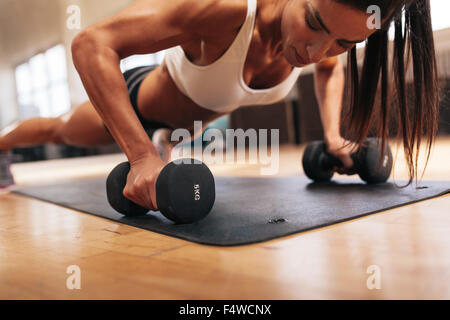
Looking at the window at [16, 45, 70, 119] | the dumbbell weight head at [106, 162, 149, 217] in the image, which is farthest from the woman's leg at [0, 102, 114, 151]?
the window at [16, 45, 70, 119]

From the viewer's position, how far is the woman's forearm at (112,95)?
0.85 m

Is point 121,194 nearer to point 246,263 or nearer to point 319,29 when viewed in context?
point 246,263

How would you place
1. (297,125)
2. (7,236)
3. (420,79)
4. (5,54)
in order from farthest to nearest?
(5,54) < (297,125) < (420,79) < (7,236)

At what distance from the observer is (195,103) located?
54.2 inches

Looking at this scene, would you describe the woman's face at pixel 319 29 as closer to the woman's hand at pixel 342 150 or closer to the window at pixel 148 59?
the woman's hand at pixel 342 150

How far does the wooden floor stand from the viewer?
1.44ft

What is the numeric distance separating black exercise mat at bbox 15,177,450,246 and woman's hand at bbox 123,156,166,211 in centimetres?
5

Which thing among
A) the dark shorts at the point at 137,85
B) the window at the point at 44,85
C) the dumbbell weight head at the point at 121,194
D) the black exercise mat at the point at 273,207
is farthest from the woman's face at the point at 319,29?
the window at the point at 44,85

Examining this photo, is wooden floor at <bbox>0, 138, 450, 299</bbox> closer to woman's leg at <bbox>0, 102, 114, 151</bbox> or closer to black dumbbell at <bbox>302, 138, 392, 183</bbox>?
black dumbbell at <bbox>302, 138, 392, 183</bbox>

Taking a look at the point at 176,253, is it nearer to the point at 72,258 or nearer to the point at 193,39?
the point at 72,258

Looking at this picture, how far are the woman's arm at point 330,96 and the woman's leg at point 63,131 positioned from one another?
77 centimetres
